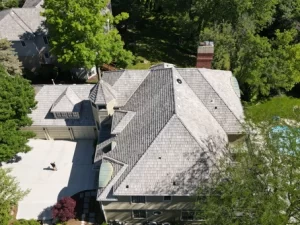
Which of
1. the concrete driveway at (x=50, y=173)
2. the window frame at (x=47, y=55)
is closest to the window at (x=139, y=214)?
the concrete driveway at (x=50, y=173)

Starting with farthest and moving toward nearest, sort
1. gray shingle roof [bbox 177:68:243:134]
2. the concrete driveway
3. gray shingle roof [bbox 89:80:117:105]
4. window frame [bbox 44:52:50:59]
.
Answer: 1. window frame [bbox 44:52:50:59]
2. the concrete driveway
3. gray shingle roof [bbox 89:80:117:105]
4. gray shingle roof [bbox 177:68:243:134]

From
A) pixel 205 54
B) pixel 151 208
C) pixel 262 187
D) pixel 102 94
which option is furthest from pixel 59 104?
pixel 262 187

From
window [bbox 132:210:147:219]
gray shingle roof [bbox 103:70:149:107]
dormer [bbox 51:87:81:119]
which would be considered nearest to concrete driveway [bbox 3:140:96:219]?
dormer [bbox 51:87:81:119]

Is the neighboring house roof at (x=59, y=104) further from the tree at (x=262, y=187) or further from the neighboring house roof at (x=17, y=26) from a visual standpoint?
the tree at (x=262, y=187)

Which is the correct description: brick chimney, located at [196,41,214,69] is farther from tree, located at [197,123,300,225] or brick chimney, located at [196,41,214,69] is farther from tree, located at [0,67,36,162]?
tree, located at [0,67,36,162]

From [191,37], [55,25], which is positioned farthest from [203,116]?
[191,37]
